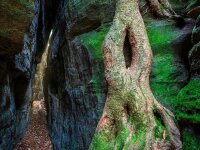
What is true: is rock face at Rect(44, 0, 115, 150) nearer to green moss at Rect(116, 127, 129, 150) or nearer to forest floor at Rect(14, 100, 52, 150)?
forest floor at Rect(14, 100, 52, 150)

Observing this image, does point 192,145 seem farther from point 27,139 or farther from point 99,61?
point 27,139

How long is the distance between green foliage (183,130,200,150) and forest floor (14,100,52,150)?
974cm

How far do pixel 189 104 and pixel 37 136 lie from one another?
1180 centimetres

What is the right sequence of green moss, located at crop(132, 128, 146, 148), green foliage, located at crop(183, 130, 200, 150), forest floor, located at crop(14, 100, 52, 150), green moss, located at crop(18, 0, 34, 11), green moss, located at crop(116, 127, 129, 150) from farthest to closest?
1. forest floor, located at crop(14, 100, 52, 150)
2. green moss, located at crop(18, 0, 34, 11)
3. green moss, located at crop(116, 127, 129, 150)
4. green moss, located at crop(132, 128, 146, 148)
5. green foliage, located at crop(183, 130, 200, 150)

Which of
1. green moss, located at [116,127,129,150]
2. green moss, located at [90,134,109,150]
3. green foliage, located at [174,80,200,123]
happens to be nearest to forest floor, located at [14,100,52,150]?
green moss, located at [90,134,109,150]

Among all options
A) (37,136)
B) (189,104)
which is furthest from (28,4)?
(37,136)

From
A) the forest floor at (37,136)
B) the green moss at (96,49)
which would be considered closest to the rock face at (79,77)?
the green moss at (96,49)

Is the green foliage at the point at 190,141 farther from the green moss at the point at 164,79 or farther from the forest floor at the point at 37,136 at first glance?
the forest floor at the point at 37,136

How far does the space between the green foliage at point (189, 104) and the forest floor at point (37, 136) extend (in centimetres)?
962

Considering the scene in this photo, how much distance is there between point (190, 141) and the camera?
11.4 feet

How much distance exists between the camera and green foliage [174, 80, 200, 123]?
3504mm

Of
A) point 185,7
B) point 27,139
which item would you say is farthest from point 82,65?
point 27,139

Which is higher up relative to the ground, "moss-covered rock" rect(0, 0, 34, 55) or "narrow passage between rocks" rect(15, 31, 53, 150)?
"moss-covered rock" rect(0, 0, 34, 55)

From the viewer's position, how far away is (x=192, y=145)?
3.41m
